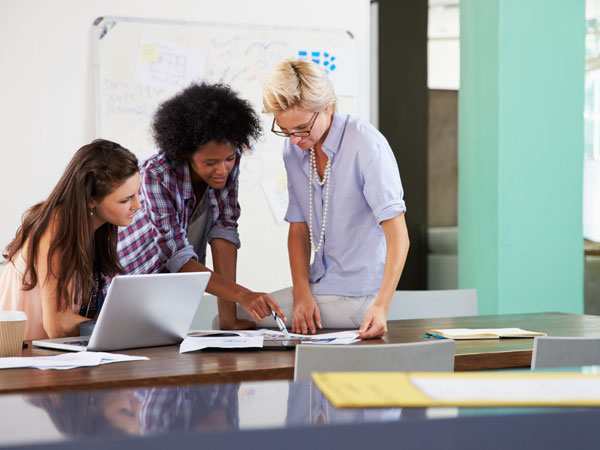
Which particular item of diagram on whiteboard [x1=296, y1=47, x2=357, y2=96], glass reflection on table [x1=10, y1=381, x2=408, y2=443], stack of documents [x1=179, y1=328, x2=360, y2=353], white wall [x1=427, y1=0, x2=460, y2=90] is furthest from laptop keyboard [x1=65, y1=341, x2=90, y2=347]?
white wall [x1=427, y1=0, x2=460, y2=90]

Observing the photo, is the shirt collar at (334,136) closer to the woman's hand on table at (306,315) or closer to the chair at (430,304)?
the woman's hand on table at (306,315)

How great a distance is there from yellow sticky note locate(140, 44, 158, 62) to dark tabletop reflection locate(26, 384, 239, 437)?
3175 mm

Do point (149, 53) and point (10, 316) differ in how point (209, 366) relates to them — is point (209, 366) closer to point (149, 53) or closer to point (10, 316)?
point (10, 316)

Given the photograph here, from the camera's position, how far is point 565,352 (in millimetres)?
1702

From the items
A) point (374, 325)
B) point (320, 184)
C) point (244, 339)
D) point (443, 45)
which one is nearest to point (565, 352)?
point (374, 325)

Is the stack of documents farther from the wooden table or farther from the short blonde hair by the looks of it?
the short blonde hair

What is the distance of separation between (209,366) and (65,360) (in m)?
0.31

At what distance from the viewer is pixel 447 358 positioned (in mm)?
1492

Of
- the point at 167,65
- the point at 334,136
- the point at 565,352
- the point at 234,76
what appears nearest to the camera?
the point at 565,352

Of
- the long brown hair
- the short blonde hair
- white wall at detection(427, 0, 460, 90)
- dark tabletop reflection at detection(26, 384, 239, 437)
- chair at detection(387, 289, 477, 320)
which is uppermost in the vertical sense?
white wall at detection(427, 0, 460, 90)

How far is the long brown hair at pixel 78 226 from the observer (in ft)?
6.75

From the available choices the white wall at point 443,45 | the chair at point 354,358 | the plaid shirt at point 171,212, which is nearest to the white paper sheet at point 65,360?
the chair at point 354,358

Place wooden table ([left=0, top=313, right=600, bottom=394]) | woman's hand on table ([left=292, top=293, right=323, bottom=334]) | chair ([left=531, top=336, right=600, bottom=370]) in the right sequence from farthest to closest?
woman's hand on table ([left=292, top=293, right=323, bottom=334]) < chair ([left=531, top=336, right=600, bottom=370]) < wooden table ([left=0, top=313, right=600, bottom=394])

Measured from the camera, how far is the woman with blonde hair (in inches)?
89.7
